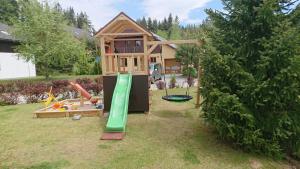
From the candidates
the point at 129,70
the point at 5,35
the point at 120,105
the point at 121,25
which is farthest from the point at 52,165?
the point at 5,35

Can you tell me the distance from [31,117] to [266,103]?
7.22 metres

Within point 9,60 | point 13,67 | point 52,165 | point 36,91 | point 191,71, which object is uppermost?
point 9,60

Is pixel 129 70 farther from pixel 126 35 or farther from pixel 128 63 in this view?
pixel 126 35

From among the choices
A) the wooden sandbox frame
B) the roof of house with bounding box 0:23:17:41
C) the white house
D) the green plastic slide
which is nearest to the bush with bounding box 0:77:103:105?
the wooden sandbox frame

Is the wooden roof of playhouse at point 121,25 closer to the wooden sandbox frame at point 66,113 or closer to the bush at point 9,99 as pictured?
the wooden sandbox frame at point 66,113

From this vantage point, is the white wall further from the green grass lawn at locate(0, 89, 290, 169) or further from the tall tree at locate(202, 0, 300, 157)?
the tall tree at locate(202, 0, 300, 157)

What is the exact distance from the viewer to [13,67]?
2475cm

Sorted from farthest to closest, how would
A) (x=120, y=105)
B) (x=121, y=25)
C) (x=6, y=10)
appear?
(x=6, y=10) → (x=121, y=25) → (x=120, y=105)

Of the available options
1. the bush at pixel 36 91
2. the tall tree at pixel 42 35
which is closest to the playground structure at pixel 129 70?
the bush at pixel 36 91

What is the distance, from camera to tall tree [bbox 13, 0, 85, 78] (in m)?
19.9

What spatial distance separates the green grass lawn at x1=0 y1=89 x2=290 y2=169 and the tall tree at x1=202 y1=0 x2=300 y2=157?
0.55 metres

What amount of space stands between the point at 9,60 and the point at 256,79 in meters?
24.7

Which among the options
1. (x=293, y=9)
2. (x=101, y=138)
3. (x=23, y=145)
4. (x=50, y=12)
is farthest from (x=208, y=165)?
(x=50, y=12)

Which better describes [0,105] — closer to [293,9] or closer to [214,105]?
[214,105]
